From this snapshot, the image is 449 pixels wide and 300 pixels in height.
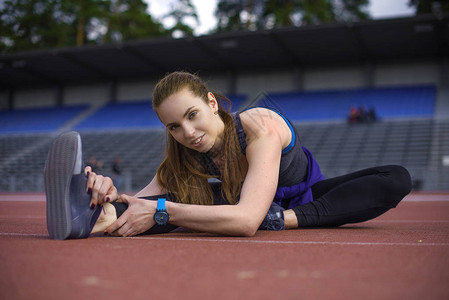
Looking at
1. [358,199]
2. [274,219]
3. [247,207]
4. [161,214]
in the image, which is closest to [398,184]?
[358,199]

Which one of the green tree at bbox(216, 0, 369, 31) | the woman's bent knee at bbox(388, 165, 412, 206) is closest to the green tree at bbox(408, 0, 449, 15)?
the green tree at bbox(216, 0, 369, 31)

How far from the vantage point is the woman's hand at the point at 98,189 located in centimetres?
245

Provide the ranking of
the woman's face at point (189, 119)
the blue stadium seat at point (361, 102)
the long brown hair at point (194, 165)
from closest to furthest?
the woman's face at point (189, 119) < the long brown hair at point (194, 165) < the blue stadium seat at point (361, 102)

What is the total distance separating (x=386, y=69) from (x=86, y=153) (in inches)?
514

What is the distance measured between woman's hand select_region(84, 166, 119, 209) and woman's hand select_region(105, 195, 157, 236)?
0.39 feet

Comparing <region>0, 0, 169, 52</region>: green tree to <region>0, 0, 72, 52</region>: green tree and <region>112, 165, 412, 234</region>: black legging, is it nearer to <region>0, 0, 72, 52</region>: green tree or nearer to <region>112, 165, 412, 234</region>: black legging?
<region>0, 0, 72, 52</region>: green tree

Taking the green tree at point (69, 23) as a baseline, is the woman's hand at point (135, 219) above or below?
below

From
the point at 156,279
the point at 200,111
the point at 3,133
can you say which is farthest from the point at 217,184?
the point at 3,133

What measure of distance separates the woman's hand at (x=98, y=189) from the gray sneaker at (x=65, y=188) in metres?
0.07

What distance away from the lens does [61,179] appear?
7.32ft

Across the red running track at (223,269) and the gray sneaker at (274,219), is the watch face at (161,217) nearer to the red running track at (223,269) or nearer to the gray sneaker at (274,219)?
the red running track at (223,269)

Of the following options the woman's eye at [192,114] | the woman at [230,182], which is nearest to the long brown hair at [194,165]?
the woman at [230,182]

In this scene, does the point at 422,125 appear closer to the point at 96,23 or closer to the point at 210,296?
the point at 210,296

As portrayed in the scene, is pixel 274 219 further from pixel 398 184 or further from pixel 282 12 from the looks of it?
pixel 282 12
